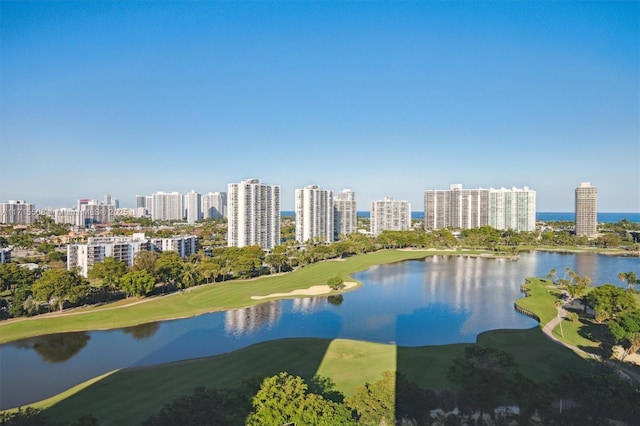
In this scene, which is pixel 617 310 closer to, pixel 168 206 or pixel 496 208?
pixel 496 208

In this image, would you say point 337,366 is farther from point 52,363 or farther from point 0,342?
point 0,342

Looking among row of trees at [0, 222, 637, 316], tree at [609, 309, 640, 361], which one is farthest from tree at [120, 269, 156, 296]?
tree at [609, 309, 640, 361]

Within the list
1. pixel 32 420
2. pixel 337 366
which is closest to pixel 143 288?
pixel 337 366

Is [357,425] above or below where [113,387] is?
above

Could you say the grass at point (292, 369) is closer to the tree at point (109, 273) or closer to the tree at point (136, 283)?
the tree at point (136, 283)

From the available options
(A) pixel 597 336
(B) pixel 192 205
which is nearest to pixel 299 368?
(A) pixel 597 336

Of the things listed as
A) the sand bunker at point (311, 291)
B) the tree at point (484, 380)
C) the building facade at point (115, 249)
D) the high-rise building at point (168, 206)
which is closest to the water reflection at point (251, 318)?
the sand bunker at point (311, 291)
